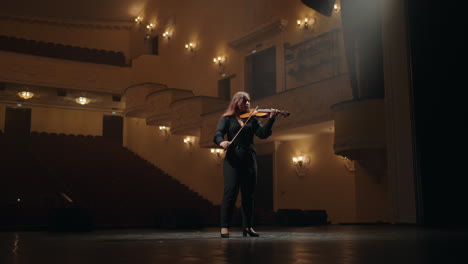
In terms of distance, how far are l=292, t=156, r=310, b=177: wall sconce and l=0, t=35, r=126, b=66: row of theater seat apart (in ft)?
36.3

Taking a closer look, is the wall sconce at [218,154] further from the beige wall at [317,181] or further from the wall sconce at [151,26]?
the wall sconce at [151,26]

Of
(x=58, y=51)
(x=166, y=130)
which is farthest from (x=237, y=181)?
(x=58, y=51)

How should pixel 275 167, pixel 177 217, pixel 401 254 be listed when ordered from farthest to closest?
1. pixel 275 167
2. pixel 177 217
3. pixel 401 254

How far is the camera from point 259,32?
13.9 metres

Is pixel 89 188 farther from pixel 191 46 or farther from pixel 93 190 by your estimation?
pixel 191 46

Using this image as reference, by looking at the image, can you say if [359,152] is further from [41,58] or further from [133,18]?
[133,18]

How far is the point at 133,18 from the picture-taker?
23500 mm

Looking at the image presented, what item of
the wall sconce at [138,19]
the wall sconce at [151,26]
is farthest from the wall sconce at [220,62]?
the wall sconce at [138,19]

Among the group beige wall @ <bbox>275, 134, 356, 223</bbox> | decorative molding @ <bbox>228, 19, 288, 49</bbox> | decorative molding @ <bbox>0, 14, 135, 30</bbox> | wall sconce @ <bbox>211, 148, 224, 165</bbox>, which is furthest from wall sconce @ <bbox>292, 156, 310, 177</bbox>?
decorative molding @ <bbox>0, 14, 135, 30</bbox>

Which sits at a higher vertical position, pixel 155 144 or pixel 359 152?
pixel 155 144

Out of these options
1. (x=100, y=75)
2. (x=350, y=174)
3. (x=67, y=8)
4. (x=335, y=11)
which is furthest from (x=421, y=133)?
(x=67, y=8)

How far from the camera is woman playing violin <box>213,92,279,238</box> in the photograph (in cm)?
428

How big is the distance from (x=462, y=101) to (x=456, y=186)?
0.75 meters

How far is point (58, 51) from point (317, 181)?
13153 mm
